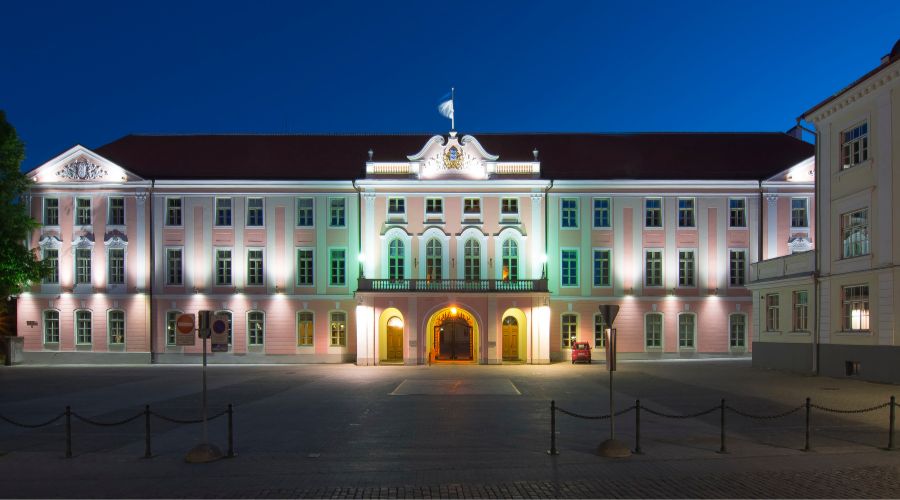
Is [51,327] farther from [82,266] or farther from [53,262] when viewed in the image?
[82,266]

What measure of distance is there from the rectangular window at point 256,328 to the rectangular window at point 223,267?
2.43 metres

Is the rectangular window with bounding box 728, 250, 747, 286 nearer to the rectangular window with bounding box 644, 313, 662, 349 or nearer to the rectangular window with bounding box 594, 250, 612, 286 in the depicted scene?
the rectangular window with bounding box 644, 313, 662, 349

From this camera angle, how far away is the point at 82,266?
150 ft

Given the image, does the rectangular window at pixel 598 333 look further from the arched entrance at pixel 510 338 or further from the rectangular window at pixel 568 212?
the rectangular window at pixel 568 212

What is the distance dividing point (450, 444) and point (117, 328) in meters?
36.3

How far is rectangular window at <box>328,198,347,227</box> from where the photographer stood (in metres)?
46.0

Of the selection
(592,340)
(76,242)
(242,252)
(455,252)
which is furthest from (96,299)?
(592,340)

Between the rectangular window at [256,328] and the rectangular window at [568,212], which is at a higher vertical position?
the rectangular window at [568,212]

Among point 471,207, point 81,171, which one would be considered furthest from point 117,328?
point 471,207

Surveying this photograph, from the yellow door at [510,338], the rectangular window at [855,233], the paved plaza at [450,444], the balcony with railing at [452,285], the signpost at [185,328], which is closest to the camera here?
the paved plaza at [450,444]

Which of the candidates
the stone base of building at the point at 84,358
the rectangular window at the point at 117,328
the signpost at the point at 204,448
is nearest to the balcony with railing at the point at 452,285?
the stone base of building at the point at 84,358

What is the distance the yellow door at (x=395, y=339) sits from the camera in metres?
45.4

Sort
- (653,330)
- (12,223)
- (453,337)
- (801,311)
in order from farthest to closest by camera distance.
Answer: (453,337), (653,330), (12,223), (801,311)

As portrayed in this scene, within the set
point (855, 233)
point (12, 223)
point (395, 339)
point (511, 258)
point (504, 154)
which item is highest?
point (504, 154)
